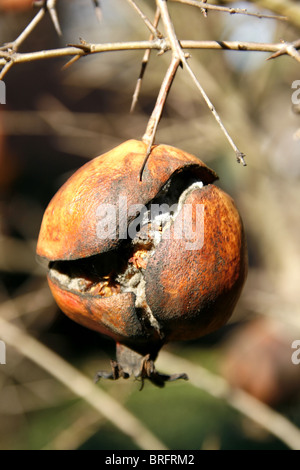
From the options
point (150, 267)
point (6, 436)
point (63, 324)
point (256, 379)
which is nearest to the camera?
point (150, 267)

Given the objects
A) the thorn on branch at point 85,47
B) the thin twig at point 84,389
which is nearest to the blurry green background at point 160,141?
the thin twig at point 84,389

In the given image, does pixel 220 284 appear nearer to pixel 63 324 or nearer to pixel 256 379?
pixel 256 379

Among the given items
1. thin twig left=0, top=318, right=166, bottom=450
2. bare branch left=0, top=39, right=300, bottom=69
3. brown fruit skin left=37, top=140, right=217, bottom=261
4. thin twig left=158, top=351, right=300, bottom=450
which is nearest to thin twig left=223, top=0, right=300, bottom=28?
bare branch left=0, top=39, right=300, bottom=69

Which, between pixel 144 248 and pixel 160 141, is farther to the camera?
pixel 160 141

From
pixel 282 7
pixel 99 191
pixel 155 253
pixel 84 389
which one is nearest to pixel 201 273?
pixel 155 253

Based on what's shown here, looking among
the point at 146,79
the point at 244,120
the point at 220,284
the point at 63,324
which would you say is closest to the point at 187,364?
the point at 220,284

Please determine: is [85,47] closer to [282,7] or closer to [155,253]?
[155,253]
